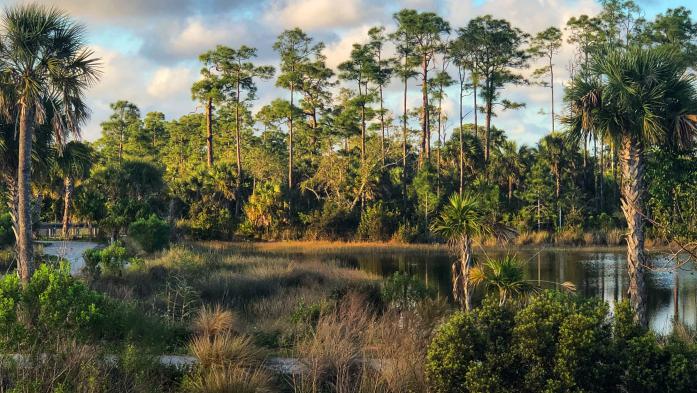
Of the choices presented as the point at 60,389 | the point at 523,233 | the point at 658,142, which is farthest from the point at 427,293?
the point at 523,233

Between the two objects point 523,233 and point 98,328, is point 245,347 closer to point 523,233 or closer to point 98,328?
point 98,328

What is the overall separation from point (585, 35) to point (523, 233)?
923 inches

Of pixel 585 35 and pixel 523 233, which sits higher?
pixel 585 35

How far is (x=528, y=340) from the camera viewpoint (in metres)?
7.16

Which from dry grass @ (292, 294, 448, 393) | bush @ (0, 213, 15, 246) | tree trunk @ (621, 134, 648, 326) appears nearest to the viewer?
dry grass @ (292, 294, 448, 393)

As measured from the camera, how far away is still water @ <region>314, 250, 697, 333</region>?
74.3 ft

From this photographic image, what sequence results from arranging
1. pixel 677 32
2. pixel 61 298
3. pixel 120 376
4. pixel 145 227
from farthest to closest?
1. pixel 677 32
2. pixel 145 227
3. pixel 61 298
4. pixel 120 376

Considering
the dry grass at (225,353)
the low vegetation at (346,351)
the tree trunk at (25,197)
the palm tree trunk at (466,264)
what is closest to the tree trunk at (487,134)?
the palm tree trunk at (466,264)

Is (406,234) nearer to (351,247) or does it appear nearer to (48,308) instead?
(351,247)

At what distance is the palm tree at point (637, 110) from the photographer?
16250mm

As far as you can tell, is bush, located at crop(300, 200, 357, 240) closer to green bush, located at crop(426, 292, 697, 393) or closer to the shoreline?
the shoreline

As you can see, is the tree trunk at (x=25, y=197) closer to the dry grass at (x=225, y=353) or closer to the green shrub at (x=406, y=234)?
the dry grass at (x=225, y=353)

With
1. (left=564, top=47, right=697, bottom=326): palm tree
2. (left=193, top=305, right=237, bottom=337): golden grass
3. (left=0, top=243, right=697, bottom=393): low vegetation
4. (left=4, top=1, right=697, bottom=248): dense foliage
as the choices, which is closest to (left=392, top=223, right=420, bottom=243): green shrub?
(left=4, top=1, right=697, bottom=248): dense foliage

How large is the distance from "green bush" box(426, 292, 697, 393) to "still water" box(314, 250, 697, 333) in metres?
10.0
